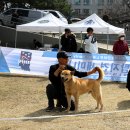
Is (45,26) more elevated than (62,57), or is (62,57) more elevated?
(45,26)

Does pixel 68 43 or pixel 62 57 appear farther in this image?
pixel 68 43

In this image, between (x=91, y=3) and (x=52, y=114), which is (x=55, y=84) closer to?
(x=52, y=114)

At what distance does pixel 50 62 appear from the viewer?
46.2ft

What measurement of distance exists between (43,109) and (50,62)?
15.1 feet

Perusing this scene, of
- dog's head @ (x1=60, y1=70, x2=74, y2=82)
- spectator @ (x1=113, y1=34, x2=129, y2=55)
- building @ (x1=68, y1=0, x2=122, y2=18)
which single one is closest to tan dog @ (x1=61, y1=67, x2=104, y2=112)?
dog's head @ (x1=60, y1=70, x2=74, y2=82)

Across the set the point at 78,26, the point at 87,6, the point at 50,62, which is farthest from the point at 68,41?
the point at 87,6

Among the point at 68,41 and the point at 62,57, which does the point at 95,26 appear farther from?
the point at 62,57

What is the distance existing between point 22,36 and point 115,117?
21128mm

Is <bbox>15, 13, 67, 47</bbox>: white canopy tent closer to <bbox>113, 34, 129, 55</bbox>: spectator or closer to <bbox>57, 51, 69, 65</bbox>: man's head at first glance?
<bbox>113, 34, 129, 55</bbox>: spectator

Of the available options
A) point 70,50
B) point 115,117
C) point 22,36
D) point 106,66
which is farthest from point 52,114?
point 22,36

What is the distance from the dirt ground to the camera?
8.02m

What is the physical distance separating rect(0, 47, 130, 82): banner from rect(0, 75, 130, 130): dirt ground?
531 mm

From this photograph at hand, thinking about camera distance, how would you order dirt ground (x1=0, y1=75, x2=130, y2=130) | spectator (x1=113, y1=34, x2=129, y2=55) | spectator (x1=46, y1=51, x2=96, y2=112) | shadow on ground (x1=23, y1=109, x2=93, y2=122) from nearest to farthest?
dirt ground (x1=0, y1=75, x2=130, y2=130)
shadow on ground (x1=23, y1=109, x2=93, y2=122)
spectator (x1=46, y1=51, x2=96, y2=112)
spectator (x1=113, y1=34, x2=129, y2=55)

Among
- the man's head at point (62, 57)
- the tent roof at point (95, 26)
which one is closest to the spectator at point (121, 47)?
the tent roof at point (95, 26)
